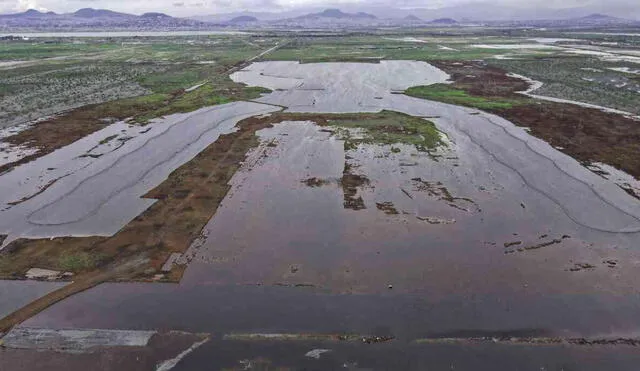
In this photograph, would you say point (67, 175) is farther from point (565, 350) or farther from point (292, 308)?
point (565, 350)

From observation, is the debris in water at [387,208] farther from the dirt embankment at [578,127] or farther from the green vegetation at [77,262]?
the dirt embankment at [578,127]

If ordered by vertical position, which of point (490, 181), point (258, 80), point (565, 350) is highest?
point (258, 80)

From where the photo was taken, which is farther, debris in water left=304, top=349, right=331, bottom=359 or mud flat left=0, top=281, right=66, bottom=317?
mud flat left=0, top=281, right=66, bottom=317

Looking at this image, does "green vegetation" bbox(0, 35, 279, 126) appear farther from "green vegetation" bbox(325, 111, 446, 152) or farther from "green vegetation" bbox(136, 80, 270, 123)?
"green vegetation" bbox(325, 111, 446, 152)

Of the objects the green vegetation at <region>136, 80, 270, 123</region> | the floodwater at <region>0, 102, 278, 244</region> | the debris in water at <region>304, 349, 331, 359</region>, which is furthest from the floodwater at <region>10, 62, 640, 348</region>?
the green vegetation at <region>136, 80, 270, 123</region>

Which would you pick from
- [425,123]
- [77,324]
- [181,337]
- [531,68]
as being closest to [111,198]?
[77,324]

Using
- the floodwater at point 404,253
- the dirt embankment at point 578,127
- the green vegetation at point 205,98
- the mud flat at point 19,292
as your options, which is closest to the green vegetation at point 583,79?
the dirt embankment at point 578,127
